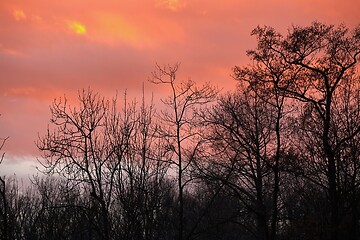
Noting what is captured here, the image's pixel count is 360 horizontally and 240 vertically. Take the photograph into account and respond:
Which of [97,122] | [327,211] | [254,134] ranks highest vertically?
[254,134]

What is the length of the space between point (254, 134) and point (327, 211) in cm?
656

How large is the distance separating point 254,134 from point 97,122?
1183cm

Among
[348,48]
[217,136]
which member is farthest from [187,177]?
[348,48]

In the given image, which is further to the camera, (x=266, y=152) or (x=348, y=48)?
(x=266, y=152)

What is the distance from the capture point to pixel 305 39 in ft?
73.4

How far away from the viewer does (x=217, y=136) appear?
26.8 metres

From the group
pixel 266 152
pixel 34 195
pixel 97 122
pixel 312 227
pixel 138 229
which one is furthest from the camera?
pixel 34 195

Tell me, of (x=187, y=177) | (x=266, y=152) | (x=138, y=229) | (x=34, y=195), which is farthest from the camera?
(x=34, y=195)

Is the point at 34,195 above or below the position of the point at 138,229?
above

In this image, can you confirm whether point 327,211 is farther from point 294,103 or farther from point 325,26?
point 325,26

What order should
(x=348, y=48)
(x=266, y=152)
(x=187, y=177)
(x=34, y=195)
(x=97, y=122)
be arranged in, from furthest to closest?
(x=34, y=195) → (x=266, y=152) → (x=187, y=177) → (x=348, y=48) → (x=97, y=122)

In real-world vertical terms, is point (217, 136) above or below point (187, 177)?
above

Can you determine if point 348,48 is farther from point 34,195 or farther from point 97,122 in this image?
point 34,195

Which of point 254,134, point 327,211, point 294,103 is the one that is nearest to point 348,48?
point 294,103
